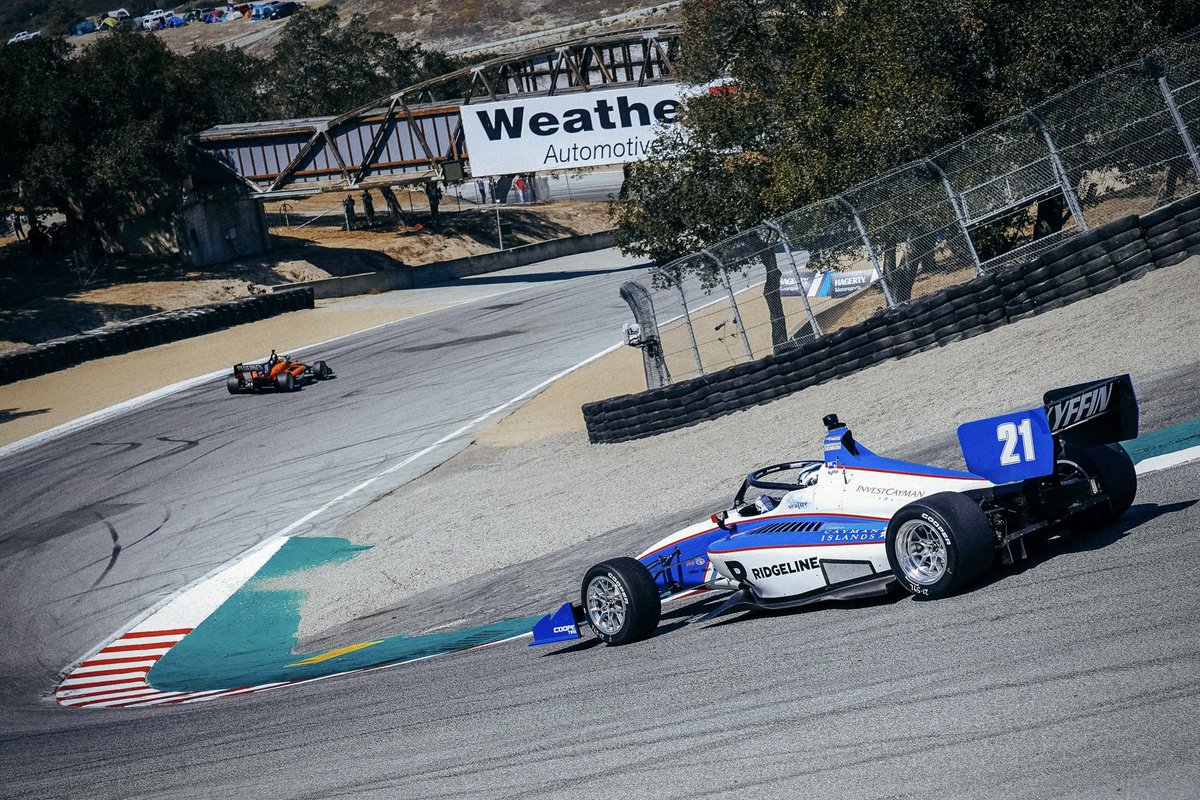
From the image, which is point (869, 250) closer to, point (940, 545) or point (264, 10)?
point (940, 545)

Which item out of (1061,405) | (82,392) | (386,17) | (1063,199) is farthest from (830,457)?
(386,17)

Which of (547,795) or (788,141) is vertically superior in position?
(788,141)

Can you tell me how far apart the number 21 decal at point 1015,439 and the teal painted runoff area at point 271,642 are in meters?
4.46

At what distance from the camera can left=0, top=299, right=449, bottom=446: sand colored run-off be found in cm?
2786

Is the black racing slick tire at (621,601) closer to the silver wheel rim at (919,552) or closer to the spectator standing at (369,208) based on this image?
the silver wheel rim at (919,552)

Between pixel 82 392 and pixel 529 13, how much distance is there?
297ft

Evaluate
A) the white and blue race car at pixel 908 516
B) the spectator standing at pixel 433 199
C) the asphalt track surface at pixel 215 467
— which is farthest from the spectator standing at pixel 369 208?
the white and blue race car at pixel 908 516

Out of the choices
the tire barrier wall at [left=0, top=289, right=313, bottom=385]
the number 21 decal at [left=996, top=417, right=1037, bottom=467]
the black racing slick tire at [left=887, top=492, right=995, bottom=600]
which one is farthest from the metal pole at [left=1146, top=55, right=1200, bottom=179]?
the tire barrier wall at [left=0, top=289, right=313, bottom=385]

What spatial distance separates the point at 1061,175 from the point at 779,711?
11.3 metres

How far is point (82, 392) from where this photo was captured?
29734mm

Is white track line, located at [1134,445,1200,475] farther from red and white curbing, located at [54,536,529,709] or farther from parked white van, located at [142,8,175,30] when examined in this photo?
parked white van, located at [142,8,175,30]

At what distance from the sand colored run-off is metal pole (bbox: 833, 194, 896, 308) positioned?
1892 cm

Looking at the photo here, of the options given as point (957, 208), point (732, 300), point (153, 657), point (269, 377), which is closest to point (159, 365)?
point (269, 377)

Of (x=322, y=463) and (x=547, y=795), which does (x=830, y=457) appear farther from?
(x=322, y=463)
